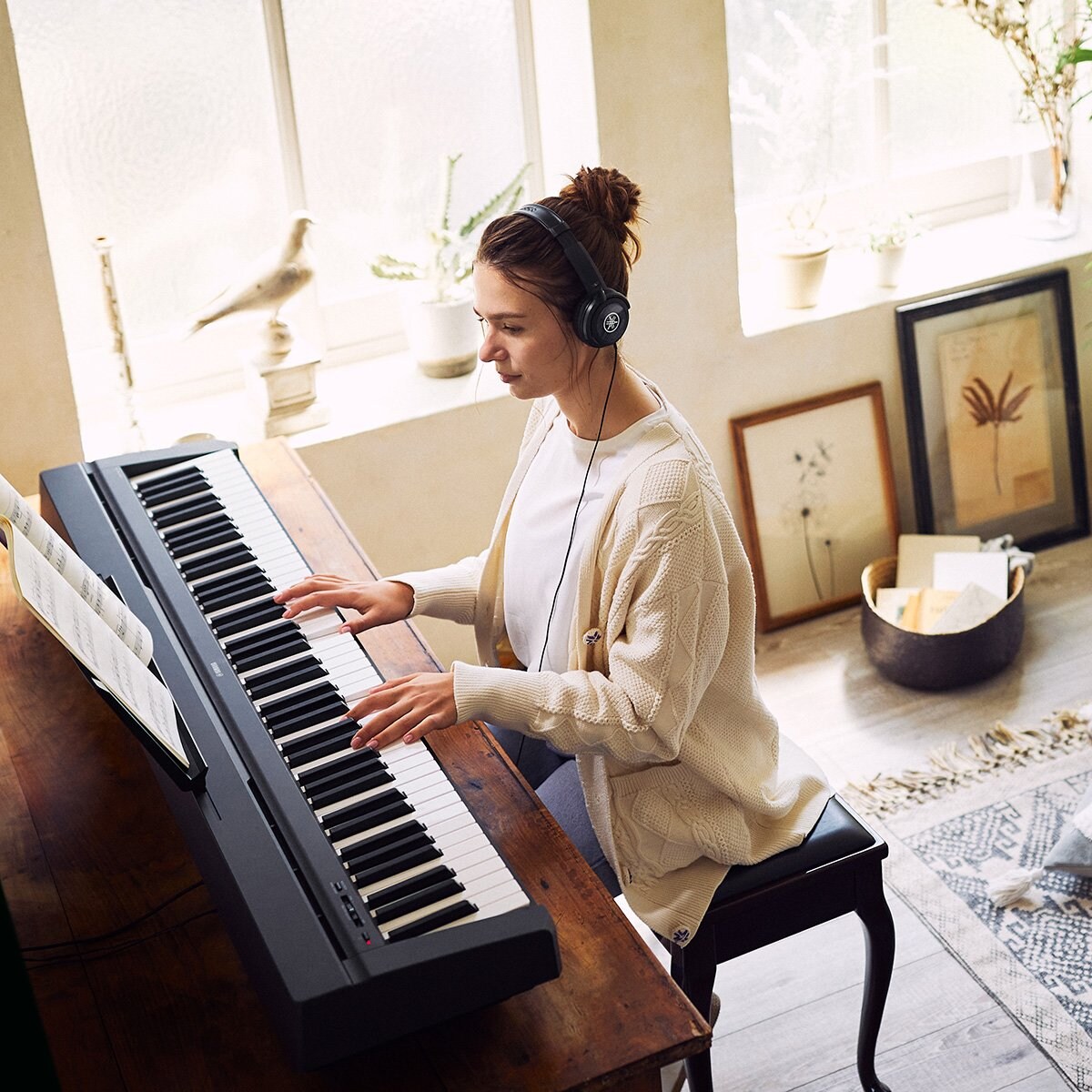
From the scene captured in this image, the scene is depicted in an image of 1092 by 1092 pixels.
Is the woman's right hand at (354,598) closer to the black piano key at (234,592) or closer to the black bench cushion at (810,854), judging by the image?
the black piano key at (234,592)

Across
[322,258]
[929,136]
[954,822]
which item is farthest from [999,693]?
[322,258]

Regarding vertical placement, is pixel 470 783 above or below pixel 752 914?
above

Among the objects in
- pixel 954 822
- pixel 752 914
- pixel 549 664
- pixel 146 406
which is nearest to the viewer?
pixel 752 914

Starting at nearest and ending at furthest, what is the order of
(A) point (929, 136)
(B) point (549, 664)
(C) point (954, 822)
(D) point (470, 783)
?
(D) point (470, 783), (B) point (549, 664), (C) point (954, 822), (A) point (929, 136)

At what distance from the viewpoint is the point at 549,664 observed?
76.4 inches

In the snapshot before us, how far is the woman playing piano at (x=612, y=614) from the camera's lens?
168 cm

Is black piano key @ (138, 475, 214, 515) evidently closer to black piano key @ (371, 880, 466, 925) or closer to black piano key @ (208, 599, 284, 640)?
black piano key @ (208, 599, 284, 640)

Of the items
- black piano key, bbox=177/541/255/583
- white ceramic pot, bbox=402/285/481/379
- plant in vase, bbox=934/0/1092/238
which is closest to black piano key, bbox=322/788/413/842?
black piano key, bbox=177/541/255/583

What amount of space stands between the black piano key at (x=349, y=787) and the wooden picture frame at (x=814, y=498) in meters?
1.97

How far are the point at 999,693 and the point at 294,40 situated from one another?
212 centimetres

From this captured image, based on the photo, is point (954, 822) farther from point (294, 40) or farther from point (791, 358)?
point (294, 40)

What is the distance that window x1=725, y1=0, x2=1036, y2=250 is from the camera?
10.8 ft

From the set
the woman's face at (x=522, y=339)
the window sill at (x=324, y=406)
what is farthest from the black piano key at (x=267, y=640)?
the window sill at (x=324, y=406)

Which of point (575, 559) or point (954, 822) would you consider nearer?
point (575, 559)
